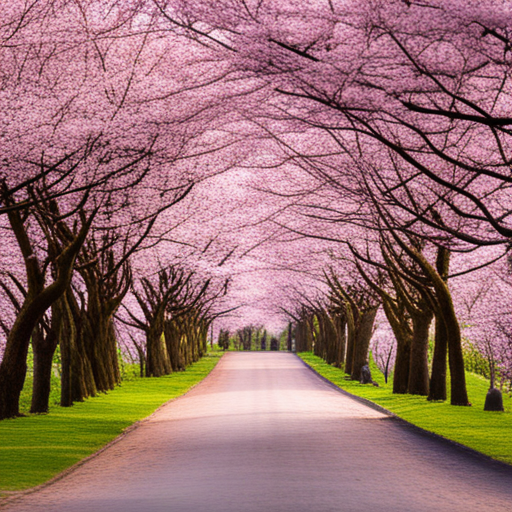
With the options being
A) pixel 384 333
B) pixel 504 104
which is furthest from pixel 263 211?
pixel 384 333

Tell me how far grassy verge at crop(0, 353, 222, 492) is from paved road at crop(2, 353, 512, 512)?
545mm

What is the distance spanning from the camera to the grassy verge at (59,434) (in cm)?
1171

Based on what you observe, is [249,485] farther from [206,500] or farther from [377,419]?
[377,419]

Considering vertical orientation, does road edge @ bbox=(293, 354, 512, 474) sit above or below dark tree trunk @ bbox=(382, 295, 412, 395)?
below

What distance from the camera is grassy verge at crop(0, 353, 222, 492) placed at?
38.4ft

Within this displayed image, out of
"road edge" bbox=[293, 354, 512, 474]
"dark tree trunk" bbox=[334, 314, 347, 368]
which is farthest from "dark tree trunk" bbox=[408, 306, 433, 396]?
"dark tree trunk" bbox=[334, 314, 347, 368]

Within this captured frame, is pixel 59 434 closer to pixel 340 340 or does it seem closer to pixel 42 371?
pixel 42 371

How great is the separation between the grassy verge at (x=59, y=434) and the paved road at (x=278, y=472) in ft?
1.79

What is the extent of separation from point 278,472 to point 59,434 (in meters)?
7.57

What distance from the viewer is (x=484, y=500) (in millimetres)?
9164

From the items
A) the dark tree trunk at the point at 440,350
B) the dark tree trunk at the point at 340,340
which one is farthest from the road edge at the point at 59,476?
the dark tree trunk at the point at 340,340

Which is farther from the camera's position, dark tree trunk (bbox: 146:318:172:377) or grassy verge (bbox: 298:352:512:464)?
dark tree trunk (bbox: 146:318:172:377)

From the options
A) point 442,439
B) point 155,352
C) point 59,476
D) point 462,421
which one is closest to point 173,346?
point 155,352

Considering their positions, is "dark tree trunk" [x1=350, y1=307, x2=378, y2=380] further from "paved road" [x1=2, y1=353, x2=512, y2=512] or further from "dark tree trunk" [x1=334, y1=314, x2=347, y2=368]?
"paved road" [x1=2, y1=353, x2=512, y2=512]
